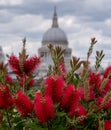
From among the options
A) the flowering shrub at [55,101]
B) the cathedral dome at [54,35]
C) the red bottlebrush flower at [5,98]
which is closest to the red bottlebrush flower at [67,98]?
the flowering shrub at [55,101]

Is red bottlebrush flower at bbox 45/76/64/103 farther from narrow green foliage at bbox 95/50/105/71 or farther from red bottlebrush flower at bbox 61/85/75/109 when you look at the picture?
narrow green foliage at bbox 95/50/105/71

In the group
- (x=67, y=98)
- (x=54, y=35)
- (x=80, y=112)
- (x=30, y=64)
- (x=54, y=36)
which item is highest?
(x=54, y=35)

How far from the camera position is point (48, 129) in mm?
2422

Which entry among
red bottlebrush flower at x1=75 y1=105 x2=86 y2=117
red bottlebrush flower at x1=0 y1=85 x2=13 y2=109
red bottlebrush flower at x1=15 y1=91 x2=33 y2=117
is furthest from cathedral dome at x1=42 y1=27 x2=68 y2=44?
red bottlebrush flower at x1=15 y1=91 x2=33 y2=117

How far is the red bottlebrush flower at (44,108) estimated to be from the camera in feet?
7.40

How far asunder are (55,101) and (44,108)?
185mm

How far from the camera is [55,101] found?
2.43 meters

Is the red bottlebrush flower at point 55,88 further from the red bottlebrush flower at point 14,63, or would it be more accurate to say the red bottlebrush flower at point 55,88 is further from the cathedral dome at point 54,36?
the cathedral dome at point 54,36

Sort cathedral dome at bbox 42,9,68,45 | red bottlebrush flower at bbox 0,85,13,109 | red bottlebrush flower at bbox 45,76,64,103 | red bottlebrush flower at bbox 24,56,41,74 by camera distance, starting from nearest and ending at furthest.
Answer: 1. red bottlebrush flower at bbox 45,76,64,103
2. red bottlebrush flower at bbox 0,85,13,109
3. red bottlebrush flower at bbox 24,56,41,74
4. cathedral dome at bbox 42,9,68,45

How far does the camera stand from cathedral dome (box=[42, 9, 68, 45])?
100 meters

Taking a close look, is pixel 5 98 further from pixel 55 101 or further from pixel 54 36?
pixel 54 36

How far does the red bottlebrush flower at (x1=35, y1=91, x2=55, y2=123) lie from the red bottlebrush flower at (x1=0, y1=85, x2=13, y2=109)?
279mm

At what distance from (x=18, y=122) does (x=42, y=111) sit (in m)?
0.47

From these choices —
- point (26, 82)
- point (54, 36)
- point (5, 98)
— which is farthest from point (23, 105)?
point (54, 36)
